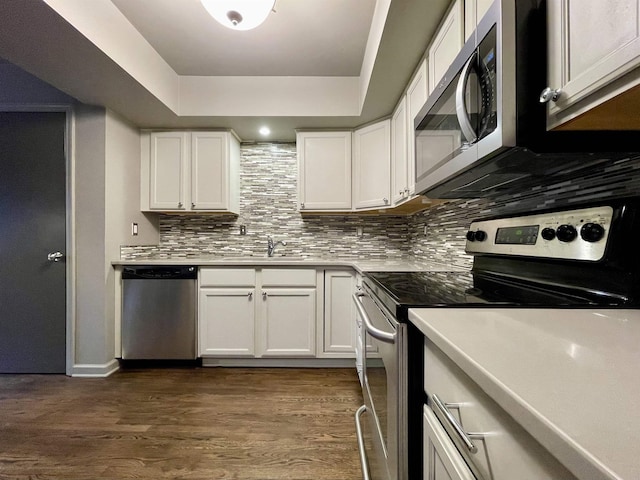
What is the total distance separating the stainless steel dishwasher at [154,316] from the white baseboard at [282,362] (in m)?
0.20

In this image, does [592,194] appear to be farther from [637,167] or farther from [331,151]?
[331,151]

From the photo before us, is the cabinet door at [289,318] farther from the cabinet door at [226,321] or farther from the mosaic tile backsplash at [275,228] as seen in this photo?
the mosaic tile backsplash at [275,228]

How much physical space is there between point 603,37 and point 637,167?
1.28ft

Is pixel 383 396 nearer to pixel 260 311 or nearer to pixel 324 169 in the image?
pixel 260 311

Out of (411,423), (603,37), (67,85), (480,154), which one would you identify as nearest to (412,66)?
(480,154)

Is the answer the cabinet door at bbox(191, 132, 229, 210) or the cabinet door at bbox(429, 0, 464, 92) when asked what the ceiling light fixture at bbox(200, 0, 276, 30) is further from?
the cabinet door at bbox(191, 132, 229, 210)

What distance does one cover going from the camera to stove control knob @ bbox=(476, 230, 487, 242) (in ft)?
4.41

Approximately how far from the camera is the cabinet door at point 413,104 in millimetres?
1689

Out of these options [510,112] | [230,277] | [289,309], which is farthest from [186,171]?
[510,112]

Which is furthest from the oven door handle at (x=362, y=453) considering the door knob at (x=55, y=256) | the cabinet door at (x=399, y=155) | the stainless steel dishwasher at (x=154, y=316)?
→ the door knob at (x=55, y=256)

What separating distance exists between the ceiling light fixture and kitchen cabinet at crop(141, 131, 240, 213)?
1.35 metres

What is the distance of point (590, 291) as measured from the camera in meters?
0.81

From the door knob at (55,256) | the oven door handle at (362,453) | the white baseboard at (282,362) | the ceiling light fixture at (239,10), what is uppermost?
the ceiling light fixture at (239,10)

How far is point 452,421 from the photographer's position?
1.73 feet
